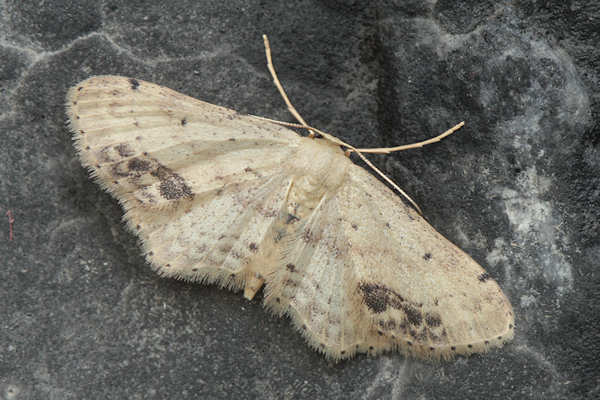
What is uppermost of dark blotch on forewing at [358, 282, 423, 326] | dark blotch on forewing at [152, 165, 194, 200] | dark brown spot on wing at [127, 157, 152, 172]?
dark brown spot on wing at [127, 157, 152, 172]

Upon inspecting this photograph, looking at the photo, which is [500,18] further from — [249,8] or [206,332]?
[206,332]

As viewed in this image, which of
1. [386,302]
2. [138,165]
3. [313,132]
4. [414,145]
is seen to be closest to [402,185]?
[414,145]

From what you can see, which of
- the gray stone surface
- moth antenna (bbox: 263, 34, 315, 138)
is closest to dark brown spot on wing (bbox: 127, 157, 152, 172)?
the gray stone surface

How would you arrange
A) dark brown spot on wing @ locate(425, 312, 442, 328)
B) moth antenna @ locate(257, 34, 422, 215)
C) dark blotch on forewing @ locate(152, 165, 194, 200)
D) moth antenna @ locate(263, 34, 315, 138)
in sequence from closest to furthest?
dark brown spot on wing @ locate(425, 312, 442, 328), dark blotch on forewing @ locate(152, 165, 194, 200), moth antenna @ locate(257, 34, 422, 215), moth antenna @ locate(263, 34, 315, 138)

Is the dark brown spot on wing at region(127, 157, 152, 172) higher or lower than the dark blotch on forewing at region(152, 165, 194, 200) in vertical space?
higher

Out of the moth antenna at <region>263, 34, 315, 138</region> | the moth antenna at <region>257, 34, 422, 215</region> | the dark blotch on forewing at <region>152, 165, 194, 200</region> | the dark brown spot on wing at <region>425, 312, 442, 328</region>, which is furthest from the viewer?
the moth antenna at <region>263, 34, 315, 138</region>

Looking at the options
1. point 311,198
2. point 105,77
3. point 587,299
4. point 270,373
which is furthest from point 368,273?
point 105,77

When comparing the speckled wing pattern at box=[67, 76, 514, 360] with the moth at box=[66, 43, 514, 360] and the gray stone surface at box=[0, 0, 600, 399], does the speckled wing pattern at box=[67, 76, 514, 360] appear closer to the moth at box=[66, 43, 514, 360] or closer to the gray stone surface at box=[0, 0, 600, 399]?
the moth at box=[66, 43, 514, 360]
